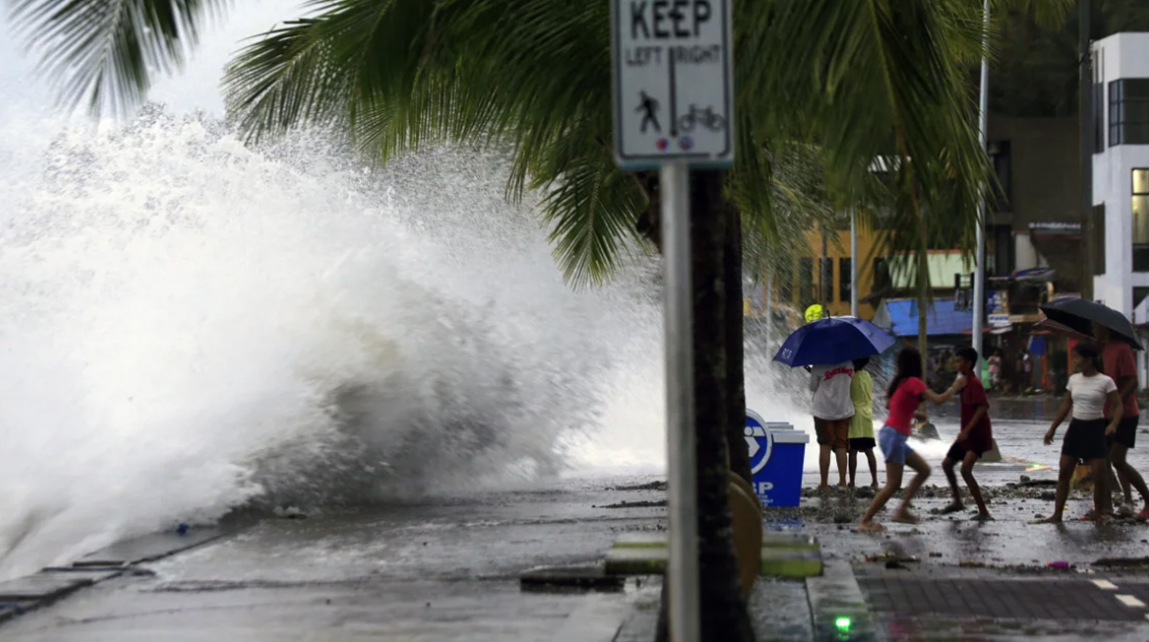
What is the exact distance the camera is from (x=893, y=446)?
12500mm

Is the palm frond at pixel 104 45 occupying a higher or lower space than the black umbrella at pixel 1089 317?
higher

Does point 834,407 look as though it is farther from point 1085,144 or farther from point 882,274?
point 882,274

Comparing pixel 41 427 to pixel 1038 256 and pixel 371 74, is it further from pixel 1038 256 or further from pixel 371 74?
pixel 1038 256

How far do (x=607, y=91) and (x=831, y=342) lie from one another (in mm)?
8198

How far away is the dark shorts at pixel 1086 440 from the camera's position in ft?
40.5

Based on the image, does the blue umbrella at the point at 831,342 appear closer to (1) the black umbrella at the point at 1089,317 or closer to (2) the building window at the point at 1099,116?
(1) the black umbrella at the point at 1089,317

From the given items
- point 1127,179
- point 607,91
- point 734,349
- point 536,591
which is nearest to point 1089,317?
point 734,349

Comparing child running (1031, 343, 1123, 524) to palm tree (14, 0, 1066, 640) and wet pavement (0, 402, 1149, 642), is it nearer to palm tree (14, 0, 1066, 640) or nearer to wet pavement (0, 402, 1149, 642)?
wet pavement (0, 402, 1149, 642)

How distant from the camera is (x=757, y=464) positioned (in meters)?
13.3

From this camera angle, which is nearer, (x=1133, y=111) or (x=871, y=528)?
(x=871, y=528)

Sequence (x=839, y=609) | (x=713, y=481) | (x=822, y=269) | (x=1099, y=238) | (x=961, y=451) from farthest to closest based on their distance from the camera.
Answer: (x=1099, y=238) → (x=822, y=269) → (x=961, y=451) → (x=839, y=609) → (x=713, y=481)

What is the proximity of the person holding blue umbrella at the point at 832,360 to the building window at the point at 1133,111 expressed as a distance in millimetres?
38768

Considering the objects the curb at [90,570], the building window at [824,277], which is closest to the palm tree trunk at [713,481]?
the curb at [90,570]

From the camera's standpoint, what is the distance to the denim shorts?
12430 millimetres
